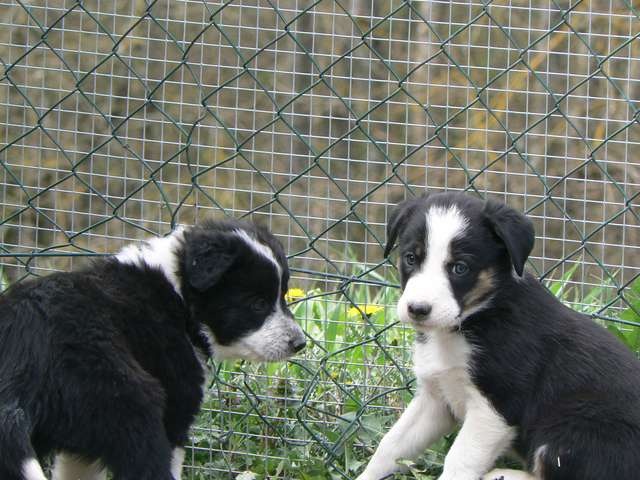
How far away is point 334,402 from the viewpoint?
5.56 metres

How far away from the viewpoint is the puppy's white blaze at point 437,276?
4.61 meters

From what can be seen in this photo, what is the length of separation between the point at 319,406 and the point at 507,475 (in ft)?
3.47

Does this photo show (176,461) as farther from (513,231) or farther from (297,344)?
(513,231)

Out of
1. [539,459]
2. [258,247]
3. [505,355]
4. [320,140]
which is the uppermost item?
[258,247]

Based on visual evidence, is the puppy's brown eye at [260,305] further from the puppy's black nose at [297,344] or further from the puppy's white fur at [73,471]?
the puppy's white fur at [73,471]

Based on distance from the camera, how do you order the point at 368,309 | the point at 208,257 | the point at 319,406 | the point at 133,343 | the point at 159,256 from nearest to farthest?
the point at 133,343, the point at 208,257, the point at 159,256, the point at 319,406, the point at 368,309

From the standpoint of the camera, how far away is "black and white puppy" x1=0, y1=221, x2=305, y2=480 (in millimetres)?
4238

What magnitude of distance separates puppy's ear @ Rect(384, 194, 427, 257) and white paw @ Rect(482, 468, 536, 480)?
3.06 ft

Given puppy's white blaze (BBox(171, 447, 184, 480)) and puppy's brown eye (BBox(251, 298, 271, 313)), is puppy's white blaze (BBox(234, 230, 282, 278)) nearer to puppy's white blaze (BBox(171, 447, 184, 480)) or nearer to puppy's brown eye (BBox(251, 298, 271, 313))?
puppy's brown eye (BBox(251, 298, 271, 313))

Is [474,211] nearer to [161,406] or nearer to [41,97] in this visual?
[161,406]

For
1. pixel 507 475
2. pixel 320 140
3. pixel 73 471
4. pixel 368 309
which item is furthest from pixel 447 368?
pixel 320 140

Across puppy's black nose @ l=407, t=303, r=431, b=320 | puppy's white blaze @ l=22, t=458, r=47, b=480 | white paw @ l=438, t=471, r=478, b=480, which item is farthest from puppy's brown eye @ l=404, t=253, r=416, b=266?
puppy's white blaze @ l=22, t=458, r=47, b=480

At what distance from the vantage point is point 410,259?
4812 millimetres

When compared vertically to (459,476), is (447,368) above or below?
above
